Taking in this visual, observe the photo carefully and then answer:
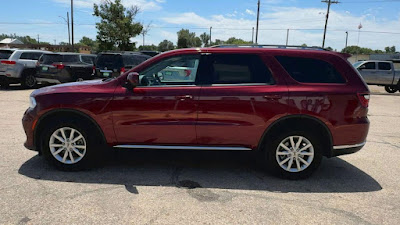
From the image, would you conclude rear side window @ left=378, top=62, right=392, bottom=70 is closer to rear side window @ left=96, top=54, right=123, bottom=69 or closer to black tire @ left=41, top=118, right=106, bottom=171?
rear side window @ left=96, top=54, right=123, bottom=69

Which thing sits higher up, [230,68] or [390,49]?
[390,49]

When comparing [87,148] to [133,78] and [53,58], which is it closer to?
[133,78]

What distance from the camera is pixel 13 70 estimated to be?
13.5 meters

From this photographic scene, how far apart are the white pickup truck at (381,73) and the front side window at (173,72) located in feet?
55.1

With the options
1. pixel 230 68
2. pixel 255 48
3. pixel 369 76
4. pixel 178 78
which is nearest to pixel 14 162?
pixel 178 78

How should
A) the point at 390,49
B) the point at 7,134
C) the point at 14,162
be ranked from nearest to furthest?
the point at 14,162 < the point at 7,134 < the point at 390,49

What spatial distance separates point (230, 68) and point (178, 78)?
2.37 feet

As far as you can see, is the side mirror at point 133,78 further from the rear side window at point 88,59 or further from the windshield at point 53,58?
the rear side window at point 88,59

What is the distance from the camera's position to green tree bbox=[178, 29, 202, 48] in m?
84.9

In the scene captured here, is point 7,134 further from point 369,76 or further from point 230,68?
point 369,76

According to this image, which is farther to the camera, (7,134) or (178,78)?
(7,134)

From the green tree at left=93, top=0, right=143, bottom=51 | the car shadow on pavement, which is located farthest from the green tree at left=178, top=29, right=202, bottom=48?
the car shadow on pavement

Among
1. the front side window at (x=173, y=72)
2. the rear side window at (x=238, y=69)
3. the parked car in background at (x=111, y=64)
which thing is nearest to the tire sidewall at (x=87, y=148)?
the front side window at (x=173, y=72)

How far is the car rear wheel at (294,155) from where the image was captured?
4254 millimetres
